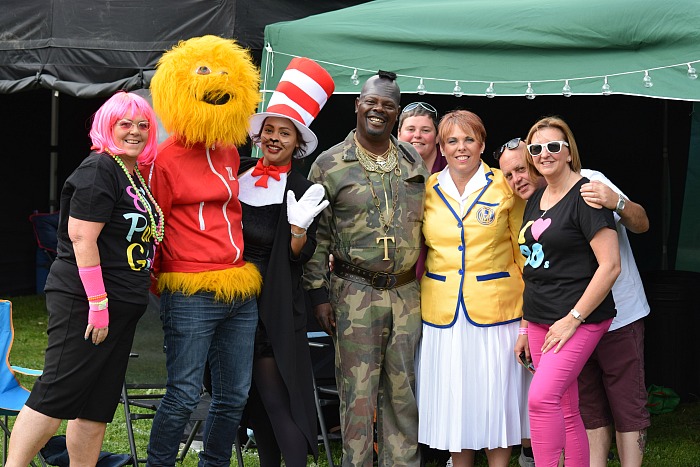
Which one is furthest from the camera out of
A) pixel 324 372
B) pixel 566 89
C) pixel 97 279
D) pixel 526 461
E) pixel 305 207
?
pixel 324 372

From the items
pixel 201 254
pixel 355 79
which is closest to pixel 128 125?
pixel 201 254

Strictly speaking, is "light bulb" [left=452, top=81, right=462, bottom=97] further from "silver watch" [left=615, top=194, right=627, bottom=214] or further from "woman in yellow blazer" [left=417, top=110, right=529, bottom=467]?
"silver watch" [left=615, top=194, right=627, bottom=214]

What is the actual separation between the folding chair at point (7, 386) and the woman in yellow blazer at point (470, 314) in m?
1.75

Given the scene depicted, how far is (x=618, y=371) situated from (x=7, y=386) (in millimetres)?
2793

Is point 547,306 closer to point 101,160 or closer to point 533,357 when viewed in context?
point 533,357

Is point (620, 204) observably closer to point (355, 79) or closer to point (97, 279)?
point (355, 79)

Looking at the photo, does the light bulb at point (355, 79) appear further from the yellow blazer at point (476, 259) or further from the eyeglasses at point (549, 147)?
the eyeglasses at point (549, 147)

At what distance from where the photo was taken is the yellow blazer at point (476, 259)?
4.19 meters

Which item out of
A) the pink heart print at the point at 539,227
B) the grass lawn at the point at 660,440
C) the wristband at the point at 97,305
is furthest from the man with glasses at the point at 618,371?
the wristband at the point at 97,305

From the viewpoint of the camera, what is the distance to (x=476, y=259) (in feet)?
13.7

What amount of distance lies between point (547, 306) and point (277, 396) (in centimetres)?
118

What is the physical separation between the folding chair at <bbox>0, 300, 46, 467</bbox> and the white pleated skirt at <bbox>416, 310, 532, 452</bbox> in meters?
1.72

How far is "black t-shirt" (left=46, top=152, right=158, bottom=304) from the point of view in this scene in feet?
11.8

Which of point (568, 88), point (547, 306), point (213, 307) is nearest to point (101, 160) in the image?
point (213, 307)
